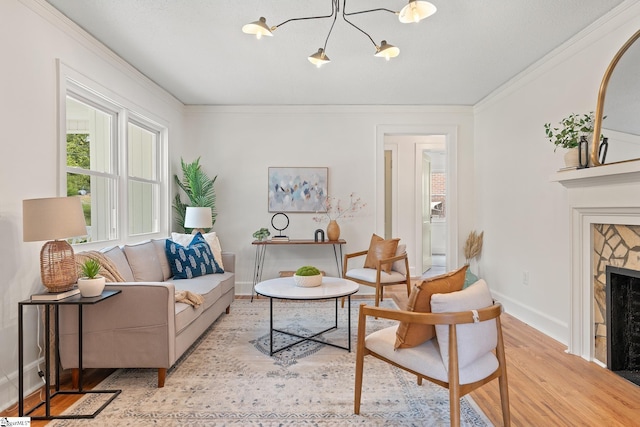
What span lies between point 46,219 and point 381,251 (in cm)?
304

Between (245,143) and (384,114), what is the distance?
189cm

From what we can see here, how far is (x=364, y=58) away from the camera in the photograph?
3.33 m

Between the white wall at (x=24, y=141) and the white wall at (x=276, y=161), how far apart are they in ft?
7.30

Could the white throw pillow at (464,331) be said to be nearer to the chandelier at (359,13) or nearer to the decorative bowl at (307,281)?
the decorative bowl at (307,281)

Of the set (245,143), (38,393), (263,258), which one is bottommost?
(38,393)

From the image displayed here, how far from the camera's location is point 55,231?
1954 mm

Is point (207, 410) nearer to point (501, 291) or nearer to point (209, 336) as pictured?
point (209, 336)

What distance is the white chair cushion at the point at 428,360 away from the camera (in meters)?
1.66

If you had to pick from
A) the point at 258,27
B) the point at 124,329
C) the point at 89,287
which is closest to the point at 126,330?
the point at 124,329

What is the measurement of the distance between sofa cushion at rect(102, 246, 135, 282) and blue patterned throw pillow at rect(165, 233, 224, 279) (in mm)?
563

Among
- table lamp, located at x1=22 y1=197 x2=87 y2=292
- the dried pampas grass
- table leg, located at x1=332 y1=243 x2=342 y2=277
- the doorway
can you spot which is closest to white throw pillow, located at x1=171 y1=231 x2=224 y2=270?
table leg, located at x1=332 y1=243 x2=342 y2=277

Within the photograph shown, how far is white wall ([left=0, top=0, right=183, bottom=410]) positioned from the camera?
2.13 meters

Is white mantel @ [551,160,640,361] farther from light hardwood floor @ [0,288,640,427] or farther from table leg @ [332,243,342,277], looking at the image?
table leg @ [332,243,342,277]

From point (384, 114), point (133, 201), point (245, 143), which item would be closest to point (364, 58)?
point (384, 114)
